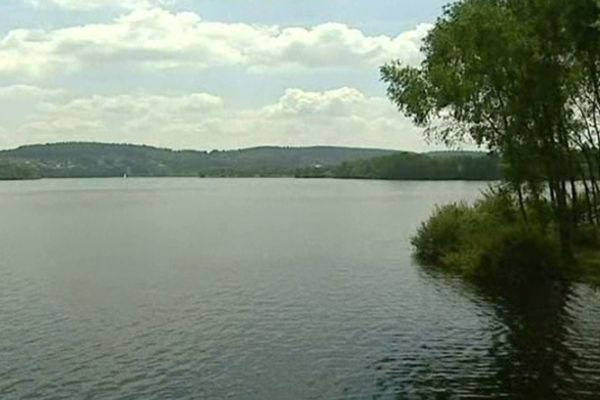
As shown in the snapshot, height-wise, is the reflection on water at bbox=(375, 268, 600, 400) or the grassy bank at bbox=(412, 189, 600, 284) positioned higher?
the grassy bank at bbox=(412, 189, 600, 284)

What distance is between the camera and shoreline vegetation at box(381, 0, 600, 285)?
113ft

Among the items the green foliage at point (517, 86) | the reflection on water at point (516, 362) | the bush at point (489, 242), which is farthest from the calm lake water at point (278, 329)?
the green foliage at point (517, 86)

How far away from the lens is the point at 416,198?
123 meters

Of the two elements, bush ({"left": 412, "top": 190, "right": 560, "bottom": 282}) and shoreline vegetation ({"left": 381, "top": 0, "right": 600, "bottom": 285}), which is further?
bush ({"left": 412, "top": 190, "right": 560, "bottom": 282})

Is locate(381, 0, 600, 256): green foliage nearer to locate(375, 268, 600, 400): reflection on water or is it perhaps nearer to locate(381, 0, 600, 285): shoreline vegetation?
locate(381, 0, 600, 285): shoreline vegetation

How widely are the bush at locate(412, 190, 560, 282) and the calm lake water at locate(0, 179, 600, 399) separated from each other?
1.74 meters

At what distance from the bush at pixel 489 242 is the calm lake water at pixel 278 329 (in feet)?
5.72

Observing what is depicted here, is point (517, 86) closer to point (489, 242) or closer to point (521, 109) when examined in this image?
point (521, 109)

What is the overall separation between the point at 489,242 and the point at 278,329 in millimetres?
14976

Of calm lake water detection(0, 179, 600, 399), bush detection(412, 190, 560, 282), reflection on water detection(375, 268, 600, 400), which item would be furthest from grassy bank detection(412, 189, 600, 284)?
reflection on water detection(375, 268, 600, 400)

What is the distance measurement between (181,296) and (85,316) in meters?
5.80

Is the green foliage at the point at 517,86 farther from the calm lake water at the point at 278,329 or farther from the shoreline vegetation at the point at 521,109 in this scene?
the calm lake water at the point at 278,329

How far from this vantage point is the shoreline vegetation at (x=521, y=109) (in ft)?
113

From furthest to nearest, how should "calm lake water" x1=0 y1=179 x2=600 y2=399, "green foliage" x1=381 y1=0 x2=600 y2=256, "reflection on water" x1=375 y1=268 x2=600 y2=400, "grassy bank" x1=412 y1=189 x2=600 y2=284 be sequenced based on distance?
"grassy bank" x1=412 y1=189 x2=600 y2=284
"green foliage" x1=381 y1=0 x2=600 y2=256
"calm lake water" x1=0 y1=179 x2=600 y2=399
"reflection on water" x1=375 y1=268 x2=600 y2=400
